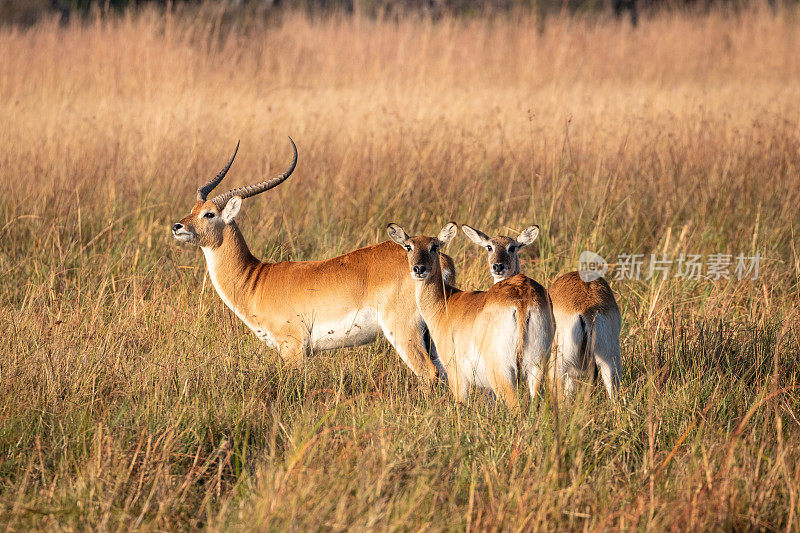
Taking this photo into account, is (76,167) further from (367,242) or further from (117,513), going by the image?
(117,513)

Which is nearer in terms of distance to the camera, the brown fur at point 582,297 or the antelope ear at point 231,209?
the brown fur at point 582,297

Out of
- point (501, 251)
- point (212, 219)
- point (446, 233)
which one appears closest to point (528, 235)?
point (501, 251)

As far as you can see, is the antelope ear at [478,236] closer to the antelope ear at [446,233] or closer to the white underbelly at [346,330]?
the antelope ear at [446,233]

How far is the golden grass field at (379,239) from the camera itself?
299 centimetres

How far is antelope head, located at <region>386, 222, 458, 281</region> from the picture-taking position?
4207 millimetres

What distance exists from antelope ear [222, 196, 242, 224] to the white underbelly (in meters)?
0.85

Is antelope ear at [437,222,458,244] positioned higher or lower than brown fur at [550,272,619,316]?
higher

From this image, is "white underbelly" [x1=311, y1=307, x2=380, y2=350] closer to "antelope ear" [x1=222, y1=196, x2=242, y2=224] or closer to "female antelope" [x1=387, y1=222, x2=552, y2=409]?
"female antelope" [x1=387, y1=222, x2=552, y2=409]

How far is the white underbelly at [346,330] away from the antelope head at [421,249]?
0.36 meters

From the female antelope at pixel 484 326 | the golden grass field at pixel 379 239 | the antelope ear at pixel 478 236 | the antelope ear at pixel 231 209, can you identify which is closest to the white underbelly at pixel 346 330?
the golden grass field at pixel 379 239

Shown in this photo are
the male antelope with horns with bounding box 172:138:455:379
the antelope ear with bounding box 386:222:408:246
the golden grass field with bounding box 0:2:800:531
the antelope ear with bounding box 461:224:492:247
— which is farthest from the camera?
the antelope ear with bounding box 461:224:492:247

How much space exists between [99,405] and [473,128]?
502 centimetres

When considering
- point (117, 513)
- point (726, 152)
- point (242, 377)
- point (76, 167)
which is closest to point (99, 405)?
point (242, 377)

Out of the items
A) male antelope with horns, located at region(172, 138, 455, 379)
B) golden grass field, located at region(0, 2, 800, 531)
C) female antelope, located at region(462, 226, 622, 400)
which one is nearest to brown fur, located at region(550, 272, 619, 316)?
female antelope, located at region(462, 226, 622, 400)
